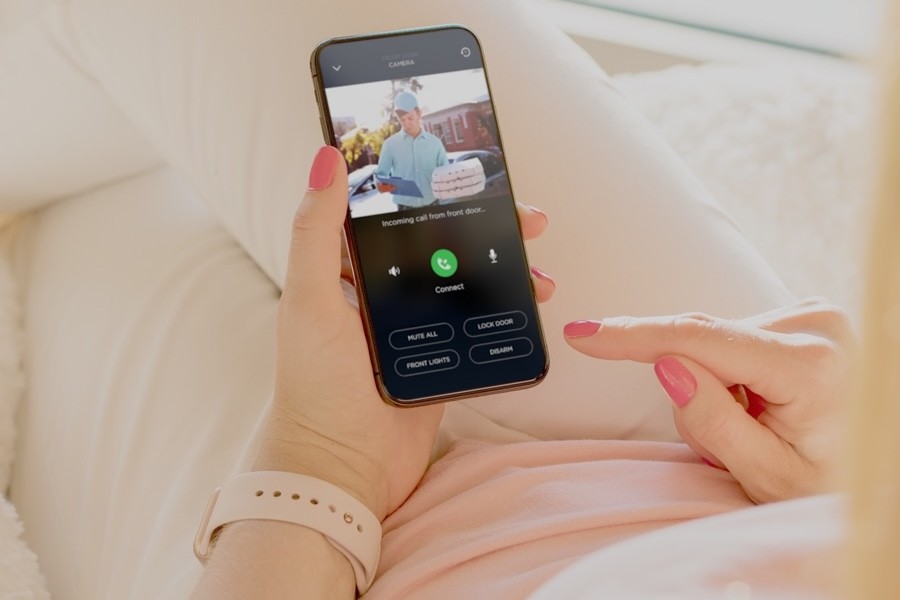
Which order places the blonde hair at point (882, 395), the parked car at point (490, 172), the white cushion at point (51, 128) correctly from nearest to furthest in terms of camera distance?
the blonde hair at point (882, 395), the parked car at point (490, 172), the white cushion at point (51, 128)

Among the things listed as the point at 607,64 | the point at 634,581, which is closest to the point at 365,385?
the point at 634,581

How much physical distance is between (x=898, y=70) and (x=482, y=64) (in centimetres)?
45

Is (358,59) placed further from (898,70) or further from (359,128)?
(898,70)

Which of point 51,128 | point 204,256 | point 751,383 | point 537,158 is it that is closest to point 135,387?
point 204,256

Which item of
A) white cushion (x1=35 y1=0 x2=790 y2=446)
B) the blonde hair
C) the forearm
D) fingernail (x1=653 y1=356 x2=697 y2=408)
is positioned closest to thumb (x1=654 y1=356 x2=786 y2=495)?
Answer: fingernail (x1=653 y1=356 x2=697 y2=408)

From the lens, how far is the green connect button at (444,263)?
653 mm

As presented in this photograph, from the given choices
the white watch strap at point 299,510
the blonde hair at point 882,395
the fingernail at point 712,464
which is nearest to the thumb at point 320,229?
the white watch strap at point 299,510

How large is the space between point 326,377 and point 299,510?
0.08 meters

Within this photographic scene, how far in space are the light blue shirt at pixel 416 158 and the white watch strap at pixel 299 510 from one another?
0.19 metres

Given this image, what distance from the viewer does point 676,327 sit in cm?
60

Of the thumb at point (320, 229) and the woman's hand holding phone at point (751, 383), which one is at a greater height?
the thumb at point (320, 229)

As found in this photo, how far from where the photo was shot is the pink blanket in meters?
0.57

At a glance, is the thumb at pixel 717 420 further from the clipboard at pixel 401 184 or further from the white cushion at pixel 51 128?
the white cushion at pixel 51 128

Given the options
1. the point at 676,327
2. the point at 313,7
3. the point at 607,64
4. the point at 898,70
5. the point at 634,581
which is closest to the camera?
the point at 898,70
